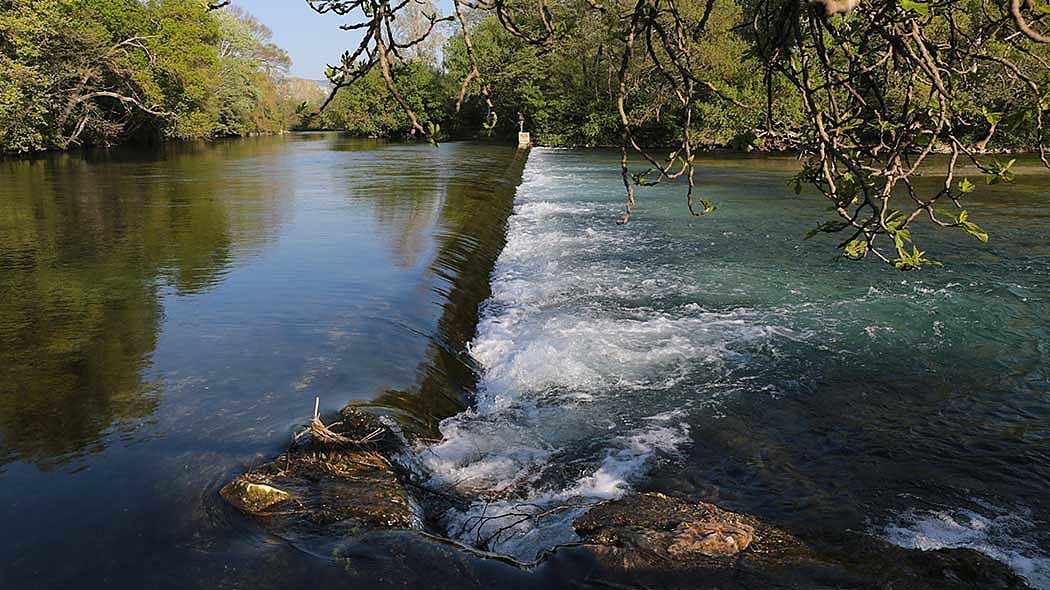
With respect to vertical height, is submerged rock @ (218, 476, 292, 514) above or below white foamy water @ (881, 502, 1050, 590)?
above

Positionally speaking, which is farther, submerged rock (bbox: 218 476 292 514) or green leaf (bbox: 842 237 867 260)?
submerged rock (bbox: 218 476 292 514)

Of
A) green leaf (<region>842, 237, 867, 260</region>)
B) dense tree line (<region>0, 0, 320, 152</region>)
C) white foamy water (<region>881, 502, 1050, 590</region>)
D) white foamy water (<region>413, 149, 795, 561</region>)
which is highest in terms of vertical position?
dense tree line (<region>0, 0, 320, 152</region>)

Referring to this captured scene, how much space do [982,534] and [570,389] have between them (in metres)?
3.45

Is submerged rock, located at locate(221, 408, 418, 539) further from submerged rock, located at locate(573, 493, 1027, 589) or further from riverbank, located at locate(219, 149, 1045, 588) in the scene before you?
submerged rock, located at locate(573, 493, 1027, 589)

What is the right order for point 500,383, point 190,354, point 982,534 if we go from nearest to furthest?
point 982,534 < point 190,354 < point 500,383

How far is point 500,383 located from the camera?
7.43m

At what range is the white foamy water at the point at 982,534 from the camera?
4.45 metres

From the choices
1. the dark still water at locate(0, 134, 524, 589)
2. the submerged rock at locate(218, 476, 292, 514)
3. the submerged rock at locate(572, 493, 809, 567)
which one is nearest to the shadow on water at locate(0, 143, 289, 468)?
the dark still water at locate(0, 134, 524, 589)

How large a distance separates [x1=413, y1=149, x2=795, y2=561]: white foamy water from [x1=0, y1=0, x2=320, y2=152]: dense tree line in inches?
511

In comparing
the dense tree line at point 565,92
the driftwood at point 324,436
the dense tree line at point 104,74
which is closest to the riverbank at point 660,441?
the driftwood at point 324,436

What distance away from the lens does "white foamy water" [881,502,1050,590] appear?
4.45 m

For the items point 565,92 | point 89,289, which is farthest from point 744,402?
point 565,92

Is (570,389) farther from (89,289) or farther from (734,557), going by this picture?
(89,289)

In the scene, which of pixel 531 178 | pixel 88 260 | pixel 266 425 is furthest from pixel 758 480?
pixel 531 178
